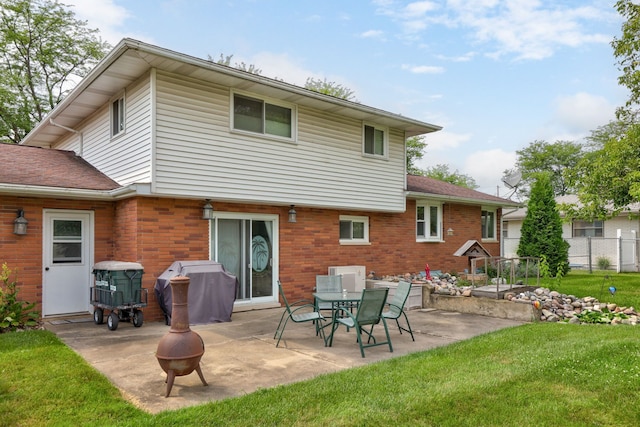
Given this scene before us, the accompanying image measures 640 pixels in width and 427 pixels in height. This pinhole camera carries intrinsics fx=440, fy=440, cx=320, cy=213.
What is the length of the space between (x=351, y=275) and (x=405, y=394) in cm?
723

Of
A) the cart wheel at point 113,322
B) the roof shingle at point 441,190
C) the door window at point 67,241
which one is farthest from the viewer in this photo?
the roof shingle at point 441,190

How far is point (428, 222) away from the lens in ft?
48.7

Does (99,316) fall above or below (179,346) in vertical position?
below

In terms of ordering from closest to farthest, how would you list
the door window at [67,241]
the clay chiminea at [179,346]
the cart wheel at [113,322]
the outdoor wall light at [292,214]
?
the clay chiminea at [179,346], the cart wheel at [113,322], the door window at [67,241], the outdoor wall light at [292,214]

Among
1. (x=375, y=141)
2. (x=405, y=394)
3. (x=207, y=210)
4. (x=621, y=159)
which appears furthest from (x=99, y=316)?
(x=621, y=159)

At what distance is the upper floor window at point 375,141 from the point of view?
40.3 feet

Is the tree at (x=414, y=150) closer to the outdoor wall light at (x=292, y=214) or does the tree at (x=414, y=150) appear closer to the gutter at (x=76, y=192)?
the outdoor wall light at (x=292, y=214)

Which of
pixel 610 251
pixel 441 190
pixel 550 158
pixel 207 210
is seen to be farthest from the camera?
pixel 550 158

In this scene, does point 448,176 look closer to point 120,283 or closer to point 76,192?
point 76,192

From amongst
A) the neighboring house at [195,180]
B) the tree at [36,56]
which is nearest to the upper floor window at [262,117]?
the neighboring house at [195,180]

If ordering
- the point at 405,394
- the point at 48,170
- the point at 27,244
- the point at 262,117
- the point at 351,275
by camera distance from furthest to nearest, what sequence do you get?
1. the point at 351,275
2. the point at 262,117
3. the point at 48,170
4. the point at 27,244
5. the point at 405,394

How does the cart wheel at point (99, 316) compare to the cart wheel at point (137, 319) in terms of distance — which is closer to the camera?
the cart wheel at point (137, 319)

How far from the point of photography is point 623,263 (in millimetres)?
20250

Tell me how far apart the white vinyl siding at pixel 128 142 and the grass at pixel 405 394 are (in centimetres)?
387
